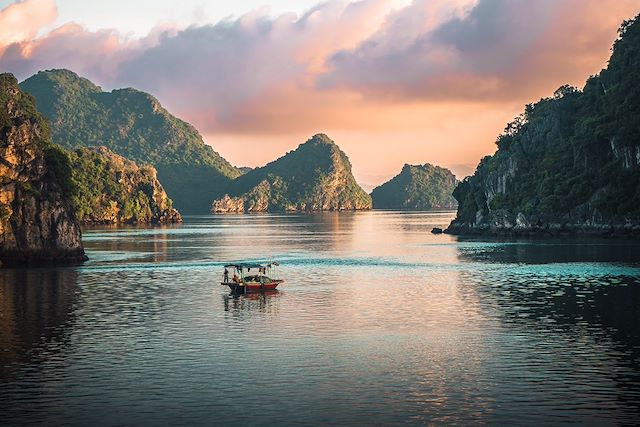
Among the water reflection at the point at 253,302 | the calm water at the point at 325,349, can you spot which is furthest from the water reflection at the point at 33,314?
the water reflection at the point at 253,302

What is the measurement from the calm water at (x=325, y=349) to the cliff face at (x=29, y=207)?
9308 mm

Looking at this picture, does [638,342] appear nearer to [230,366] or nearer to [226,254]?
[230,366]

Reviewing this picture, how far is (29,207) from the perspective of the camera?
121 metres

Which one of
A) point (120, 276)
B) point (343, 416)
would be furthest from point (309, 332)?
point (120, 276)

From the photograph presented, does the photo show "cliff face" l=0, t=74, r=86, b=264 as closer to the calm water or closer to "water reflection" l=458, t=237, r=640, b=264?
the calm water

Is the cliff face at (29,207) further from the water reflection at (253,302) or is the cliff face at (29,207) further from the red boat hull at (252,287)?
the water reflection at (253,302)

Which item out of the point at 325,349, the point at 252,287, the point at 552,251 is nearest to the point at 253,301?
the point at 252,287

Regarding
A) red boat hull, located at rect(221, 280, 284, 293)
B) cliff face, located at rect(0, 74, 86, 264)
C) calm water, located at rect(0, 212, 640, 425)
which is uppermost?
cliff face, located at rect(0, 74, 86, 264)

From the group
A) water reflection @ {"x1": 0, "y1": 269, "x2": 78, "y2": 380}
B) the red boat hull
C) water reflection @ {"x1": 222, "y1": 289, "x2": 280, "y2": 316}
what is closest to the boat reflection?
water reflection @ {"x1": 222, "y1": 289, "x2": 280, "y2": 316}

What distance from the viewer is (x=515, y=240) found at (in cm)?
19600

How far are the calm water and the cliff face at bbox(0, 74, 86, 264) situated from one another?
366 inches

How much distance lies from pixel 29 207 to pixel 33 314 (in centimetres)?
5226

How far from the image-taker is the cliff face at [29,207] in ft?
389

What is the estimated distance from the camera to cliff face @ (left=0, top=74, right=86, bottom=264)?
389 ft
